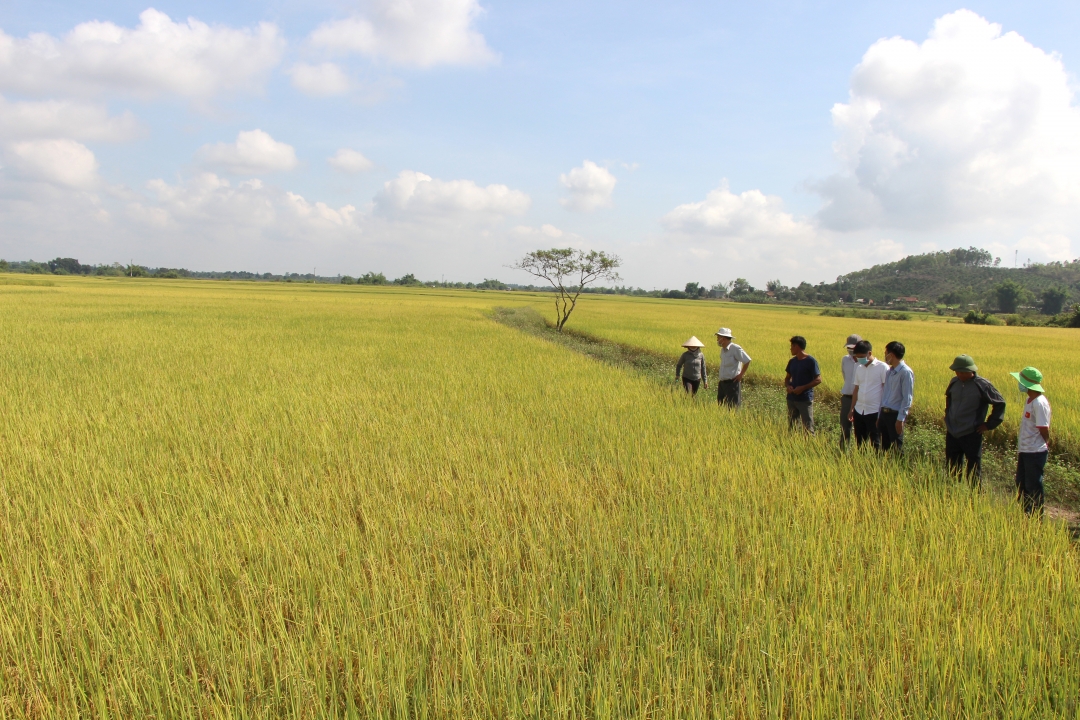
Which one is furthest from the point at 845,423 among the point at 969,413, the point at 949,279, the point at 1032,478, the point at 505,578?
the point at 949,279

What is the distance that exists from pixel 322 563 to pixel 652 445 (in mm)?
3250

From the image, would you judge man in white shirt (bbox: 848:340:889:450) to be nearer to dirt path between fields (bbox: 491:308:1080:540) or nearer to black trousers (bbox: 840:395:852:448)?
dirt path between fields (bbox: 491:308:1080:540)

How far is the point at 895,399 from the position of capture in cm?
496

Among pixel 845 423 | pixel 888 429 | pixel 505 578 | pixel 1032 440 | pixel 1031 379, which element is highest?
pixel 1031 379

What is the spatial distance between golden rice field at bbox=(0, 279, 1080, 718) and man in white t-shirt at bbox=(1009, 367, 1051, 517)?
0.34 meters

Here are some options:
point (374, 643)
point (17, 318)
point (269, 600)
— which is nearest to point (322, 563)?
point (269, 600)

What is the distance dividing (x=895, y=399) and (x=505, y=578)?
4502mm

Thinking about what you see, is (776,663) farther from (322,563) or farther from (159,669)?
(159,669)

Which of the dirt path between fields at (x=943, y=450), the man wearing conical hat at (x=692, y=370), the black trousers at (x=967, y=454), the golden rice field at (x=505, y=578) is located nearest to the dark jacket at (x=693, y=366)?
the man wearing conical hat at (x=692, y=370)

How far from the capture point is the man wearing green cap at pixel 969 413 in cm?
422

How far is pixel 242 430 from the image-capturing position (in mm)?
5125

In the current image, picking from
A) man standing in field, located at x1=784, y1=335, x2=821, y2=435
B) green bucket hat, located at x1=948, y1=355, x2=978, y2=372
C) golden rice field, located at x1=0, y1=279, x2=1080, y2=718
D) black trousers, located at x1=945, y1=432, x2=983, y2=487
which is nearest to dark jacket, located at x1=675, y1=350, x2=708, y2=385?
man standing in field, located at x1=784, y1=335, x2=821, y2=435

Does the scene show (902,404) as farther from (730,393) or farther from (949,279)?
(949,279)

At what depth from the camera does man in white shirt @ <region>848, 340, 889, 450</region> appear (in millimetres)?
5148
